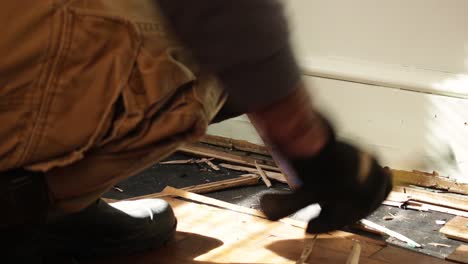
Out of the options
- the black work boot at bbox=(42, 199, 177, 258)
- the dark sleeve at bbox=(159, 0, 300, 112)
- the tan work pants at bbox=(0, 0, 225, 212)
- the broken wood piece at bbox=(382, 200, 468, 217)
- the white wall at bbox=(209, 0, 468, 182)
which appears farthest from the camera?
the white wall at bbox=(209, 0, 468, 182)

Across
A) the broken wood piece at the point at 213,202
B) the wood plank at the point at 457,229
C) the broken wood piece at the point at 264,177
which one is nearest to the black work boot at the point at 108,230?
the broken wood piece at the point at 213,202

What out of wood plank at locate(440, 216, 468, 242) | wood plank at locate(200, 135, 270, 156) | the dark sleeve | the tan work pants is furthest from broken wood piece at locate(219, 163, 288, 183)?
the dark sleeve

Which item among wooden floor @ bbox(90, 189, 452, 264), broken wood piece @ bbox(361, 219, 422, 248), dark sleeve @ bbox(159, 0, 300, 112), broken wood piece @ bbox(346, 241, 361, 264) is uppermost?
dark sleeve @ bbox(159, 0, 300, 112)

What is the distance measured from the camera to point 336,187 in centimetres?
64

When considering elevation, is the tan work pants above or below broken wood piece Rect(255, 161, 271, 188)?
above

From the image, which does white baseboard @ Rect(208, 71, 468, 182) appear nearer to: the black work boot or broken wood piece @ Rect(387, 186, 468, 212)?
broken wood piece @ Rect(387, 186, 468, 212)

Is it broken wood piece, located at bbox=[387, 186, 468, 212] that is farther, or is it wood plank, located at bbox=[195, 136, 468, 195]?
wood plank, located at bbox=[195, 136, 468, 195]

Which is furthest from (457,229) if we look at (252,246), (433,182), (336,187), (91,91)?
(91,91)

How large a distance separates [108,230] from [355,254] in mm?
424

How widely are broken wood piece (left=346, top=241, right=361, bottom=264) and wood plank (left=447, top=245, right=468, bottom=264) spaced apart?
0.52 ft

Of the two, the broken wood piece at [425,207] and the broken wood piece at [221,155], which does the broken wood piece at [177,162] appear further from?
the broken wood piece at [425,207]

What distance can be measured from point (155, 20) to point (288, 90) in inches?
7.9

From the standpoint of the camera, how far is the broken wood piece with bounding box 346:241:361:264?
112cm

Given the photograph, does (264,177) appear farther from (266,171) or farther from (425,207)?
(425,207)
